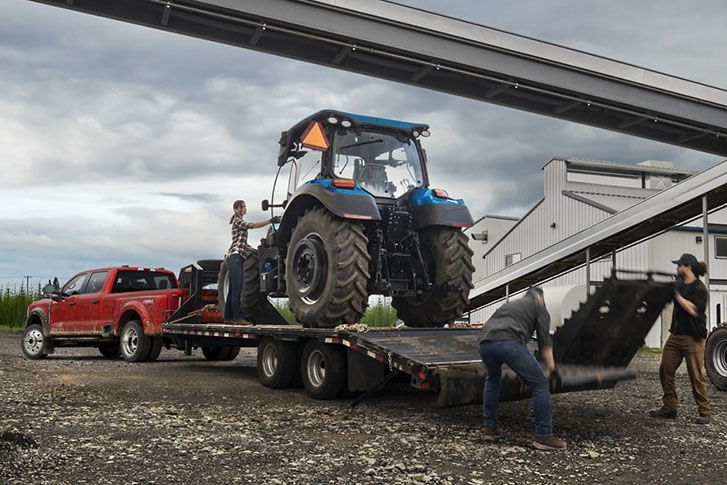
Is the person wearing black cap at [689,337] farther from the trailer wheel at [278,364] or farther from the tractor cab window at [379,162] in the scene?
the trailer wheel at [278,364]

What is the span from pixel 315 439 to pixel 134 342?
796 centimetres

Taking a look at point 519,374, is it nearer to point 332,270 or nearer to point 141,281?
point 332,270

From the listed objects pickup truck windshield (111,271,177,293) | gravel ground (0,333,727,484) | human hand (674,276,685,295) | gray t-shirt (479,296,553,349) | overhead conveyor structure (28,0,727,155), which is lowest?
gravel ground (0,333,727,484)

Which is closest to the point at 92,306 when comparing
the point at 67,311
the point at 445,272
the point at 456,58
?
the point at 67,311

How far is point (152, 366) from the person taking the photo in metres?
12.8

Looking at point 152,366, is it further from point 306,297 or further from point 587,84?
point 587,84

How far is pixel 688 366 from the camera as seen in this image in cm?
788

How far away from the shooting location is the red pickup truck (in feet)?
42.3

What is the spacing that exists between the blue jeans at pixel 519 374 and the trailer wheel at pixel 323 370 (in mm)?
2280

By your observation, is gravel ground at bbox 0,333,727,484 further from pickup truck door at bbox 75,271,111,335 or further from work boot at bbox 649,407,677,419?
pickup truck door at bbox 75,271,111,335

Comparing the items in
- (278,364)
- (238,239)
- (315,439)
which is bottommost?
(315,439)

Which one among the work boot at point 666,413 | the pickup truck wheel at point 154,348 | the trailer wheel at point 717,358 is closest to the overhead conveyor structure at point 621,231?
the trailer wheel at point 717,358

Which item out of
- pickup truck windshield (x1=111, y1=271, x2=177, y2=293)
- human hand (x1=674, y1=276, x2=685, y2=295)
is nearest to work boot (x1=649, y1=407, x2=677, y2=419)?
human hand (x1=674, y1=276, x2=685, y2=295)

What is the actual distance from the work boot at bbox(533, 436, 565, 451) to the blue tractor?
2875 millimetres
